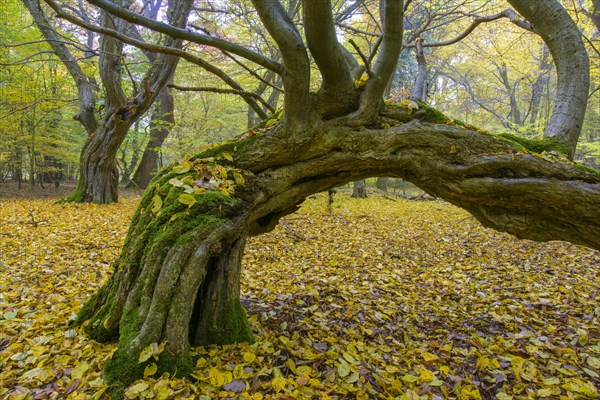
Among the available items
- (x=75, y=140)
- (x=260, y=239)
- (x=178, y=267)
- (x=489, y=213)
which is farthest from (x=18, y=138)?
(x=489, y=213)

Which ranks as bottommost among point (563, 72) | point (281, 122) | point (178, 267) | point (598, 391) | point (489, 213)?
point (598, 391)

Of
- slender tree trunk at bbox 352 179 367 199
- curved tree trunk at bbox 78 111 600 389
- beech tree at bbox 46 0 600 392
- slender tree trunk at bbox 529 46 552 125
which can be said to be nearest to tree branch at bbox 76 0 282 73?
beech tree at bbox 46 0 600 392

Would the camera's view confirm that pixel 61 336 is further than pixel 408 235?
No

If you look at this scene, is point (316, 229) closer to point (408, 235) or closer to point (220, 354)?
point (408, 235)

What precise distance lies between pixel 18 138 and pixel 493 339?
14.1 metres

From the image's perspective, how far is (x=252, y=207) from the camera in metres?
2.65

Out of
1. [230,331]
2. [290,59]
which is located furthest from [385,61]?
[230,331]

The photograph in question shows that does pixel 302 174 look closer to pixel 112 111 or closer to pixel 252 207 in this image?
pixel 252 207

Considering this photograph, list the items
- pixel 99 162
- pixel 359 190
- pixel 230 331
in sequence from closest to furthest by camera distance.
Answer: pixel 230 331
pixel 99 162
pixel 359 190

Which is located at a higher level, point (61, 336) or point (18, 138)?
point (18, 138)

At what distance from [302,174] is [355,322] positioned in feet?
5.05

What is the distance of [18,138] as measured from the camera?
11.1 metres

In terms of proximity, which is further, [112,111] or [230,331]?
[112,111]

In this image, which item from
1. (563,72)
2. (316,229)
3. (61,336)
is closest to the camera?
(61,336)
